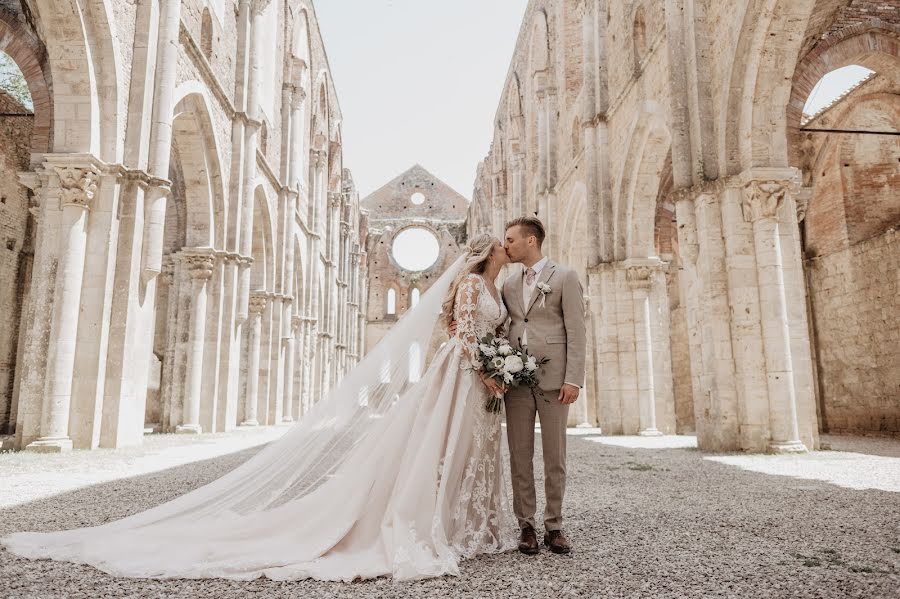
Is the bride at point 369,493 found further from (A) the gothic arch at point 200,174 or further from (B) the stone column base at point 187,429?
(A) the gothic arch at point 200,174

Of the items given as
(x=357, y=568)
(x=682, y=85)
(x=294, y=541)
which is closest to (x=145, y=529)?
(x=294, y=541)

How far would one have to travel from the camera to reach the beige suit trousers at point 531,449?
3.26 meters

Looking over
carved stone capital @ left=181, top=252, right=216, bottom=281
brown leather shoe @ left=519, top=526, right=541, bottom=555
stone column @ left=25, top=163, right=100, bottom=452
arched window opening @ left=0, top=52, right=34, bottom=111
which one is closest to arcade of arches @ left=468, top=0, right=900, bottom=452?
brown leather shoe @ left=519, top=526, right=541, bottom=555

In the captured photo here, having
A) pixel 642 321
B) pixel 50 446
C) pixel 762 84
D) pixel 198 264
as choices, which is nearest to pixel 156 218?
pixel 50 446

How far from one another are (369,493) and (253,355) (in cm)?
1558

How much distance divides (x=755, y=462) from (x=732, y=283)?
262 centimetres

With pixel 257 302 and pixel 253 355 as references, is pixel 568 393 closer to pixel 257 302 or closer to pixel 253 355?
pixel 253 355

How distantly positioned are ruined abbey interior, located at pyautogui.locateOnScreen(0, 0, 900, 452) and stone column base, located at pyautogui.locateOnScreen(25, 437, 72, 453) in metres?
→ 0.02

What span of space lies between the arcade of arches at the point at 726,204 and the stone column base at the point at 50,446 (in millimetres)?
8881

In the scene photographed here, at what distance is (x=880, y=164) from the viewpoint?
1478 centimetres

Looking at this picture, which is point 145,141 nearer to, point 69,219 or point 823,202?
point 69,219

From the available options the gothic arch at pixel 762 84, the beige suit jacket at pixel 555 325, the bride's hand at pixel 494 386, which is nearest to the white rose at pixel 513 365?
the bride's hand at pixel 494 386

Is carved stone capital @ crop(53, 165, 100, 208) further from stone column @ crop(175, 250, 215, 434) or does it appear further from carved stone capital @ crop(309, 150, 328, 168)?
carved stone capital @ crop(309, 150, 328, 168)

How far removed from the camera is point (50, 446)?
25.2ft
